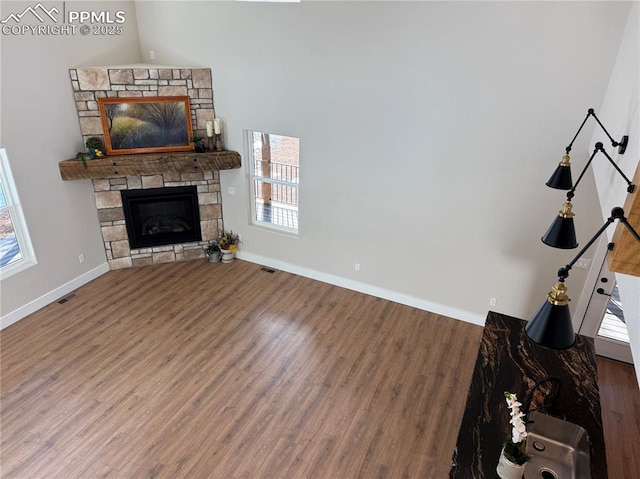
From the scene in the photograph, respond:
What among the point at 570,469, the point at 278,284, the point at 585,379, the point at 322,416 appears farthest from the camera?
the point at 278,284

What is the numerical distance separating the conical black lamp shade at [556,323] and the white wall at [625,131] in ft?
1.14

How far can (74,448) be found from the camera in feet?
12.6

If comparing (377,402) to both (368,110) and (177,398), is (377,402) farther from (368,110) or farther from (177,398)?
(368,110)

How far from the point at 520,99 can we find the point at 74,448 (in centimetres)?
556

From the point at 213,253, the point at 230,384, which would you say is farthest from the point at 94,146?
the point at 230,384

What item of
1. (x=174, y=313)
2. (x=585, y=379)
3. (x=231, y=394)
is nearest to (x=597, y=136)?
(x=585, y=379)

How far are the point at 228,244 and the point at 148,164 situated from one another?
5.79 feet

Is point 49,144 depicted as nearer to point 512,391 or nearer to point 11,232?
point 11,232

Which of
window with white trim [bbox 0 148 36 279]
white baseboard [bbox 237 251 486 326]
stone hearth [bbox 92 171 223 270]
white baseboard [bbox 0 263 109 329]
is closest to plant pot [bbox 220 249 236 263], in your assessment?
white baseboard [bbox 237 251 486 326]

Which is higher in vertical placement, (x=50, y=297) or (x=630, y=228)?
(x=630, y=228)

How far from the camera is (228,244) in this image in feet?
22.9

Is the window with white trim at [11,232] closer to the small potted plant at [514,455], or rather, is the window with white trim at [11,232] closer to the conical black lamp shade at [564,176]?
the small potted plant at [514,455]

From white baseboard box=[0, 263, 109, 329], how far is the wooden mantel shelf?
150 cm

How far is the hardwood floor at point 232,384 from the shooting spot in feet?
12.4
